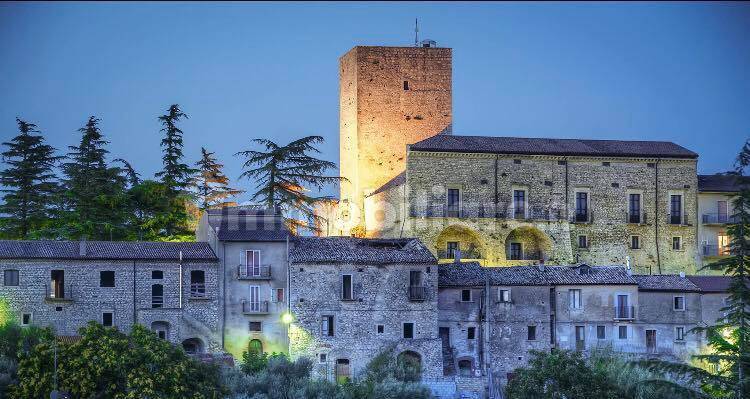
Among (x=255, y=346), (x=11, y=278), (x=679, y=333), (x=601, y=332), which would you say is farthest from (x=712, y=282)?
(x=11, y=278)

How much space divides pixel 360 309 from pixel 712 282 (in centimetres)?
1580

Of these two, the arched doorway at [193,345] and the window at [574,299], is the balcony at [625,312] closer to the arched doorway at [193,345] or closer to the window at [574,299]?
the window at [574,299]

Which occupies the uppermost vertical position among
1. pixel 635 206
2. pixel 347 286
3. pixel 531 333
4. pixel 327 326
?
pixel 635 206

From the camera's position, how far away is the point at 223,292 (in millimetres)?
54656

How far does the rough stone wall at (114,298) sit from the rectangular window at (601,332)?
14914mm

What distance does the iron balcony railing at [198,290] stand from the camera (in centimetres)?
5434

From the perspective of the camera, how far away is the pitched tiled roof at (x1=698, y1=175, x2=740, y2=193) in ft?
227

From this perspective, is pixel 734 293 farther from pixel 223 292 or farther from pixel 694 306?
pixel 223 292

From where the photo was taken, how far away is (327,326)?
54750 millimetres

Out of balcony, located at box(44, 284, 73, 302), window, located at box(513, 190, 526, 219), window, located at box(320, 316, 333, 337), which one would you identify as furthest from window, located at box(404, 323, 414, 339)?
window, located at box(513, 190, 526, 219)

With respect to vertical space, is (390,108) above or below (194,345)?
above

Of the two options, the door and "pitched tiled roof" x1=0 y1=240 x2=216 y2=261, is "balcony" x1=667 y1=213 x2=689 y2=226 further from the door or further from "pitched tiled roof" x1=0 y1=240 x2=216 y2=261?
"pitched tiled roof" x1=0 y1=240 x2=216 y2=261

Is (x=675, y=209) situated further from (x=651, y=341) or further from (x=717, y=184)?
(x=651, y=341)

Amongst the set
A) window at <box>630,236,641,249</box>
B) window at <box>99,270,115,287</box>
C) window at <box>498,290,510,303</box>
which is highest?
window at <box>630,236,641,249</box>
